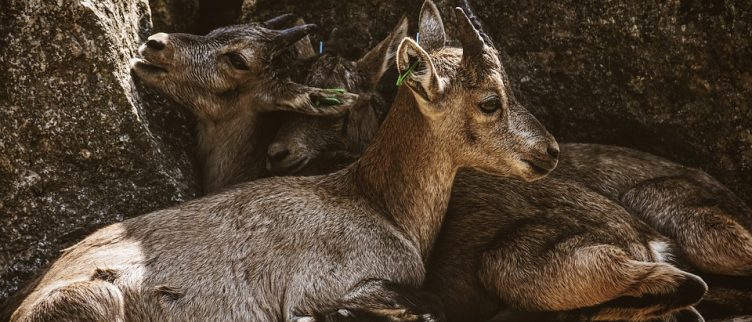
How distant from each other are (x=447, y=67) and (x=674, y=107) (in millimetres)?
1951

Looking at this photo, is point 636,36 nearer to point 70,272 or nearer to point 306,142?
point 306,142

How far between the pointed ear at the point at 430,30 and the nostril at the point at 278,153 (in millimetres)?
1302

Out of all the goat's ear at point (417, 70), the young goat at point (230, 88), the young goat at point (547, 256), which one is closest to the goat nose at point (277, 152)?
the young goat at point (230, 88)

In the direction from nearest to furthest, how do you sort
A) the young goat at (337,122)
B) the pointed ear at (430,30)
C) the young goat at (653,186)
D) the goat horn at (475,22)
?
the young goat at (653,186), the goat horn at (475,22), the pointed ear at (430,30), the young goat at (337,122)

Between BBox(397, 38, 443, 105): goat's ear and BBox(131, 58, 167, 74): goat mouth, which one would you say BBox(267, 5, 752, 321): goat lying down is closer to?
BBox(397, 38, 443, 105): goat's ear

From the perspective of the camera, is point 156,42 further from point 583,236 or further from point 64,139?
point 583,236

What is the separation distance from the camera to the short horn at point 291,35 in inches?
320

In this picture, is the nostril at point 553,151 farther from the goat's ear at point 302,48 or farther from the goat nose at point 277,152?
the goat's ear at point 302,48

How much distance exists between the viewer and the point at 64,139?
24.2ft

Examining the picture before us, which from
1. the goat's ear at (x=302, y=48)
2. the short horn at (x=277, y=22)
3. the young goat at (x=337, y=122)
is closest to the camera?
the young goat at (x=337, y=122)

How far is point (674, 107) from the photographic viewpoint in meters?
7.99

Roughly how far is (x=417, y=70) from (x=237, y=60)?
1846mm

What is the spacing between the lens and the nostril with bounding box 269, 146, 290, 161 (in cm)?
802

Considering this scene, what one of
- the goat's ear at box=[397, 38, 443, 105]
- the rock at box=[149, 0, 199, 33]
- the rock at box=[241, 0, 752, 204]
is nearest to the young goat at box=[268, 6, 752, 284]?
the rock at box=[241, 0, 752, 204]
